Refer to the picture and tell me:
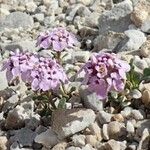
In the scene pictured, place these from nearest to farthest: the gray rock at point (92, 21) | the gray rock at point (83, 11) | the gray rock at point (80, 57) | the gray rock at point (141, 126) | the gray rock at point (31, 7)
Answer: the gray rock at point (141, 126) < the gray rock at point (80, 57) < the gray rock at point (92, 21) < the gray rock at point (83, 11) < the gray rock at point (31, 7)

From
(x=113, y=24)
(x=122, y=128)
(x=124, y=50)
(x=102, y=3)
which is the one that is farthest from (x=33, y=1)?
(x=122, y=128)

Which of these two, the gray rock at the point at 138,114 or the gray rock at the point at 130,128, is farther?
the gray rock at the point at 138,114

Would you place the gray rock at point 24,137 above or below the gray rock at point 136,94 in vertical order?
below

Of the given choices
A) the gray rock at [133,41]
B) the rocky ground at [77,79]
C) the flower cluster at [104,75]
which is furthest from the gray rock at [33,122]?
the gray rock at [133,41]

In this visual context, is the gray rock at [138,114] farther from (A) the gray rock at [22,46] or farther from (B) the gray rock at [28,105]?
(A) the gray rock at [22,46]

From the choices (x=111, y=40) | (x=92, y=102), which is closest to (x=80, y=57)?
(x=111, y=40)

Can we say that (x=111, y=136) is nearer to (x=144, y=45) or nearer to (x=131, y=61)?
(x=131, y=61)
